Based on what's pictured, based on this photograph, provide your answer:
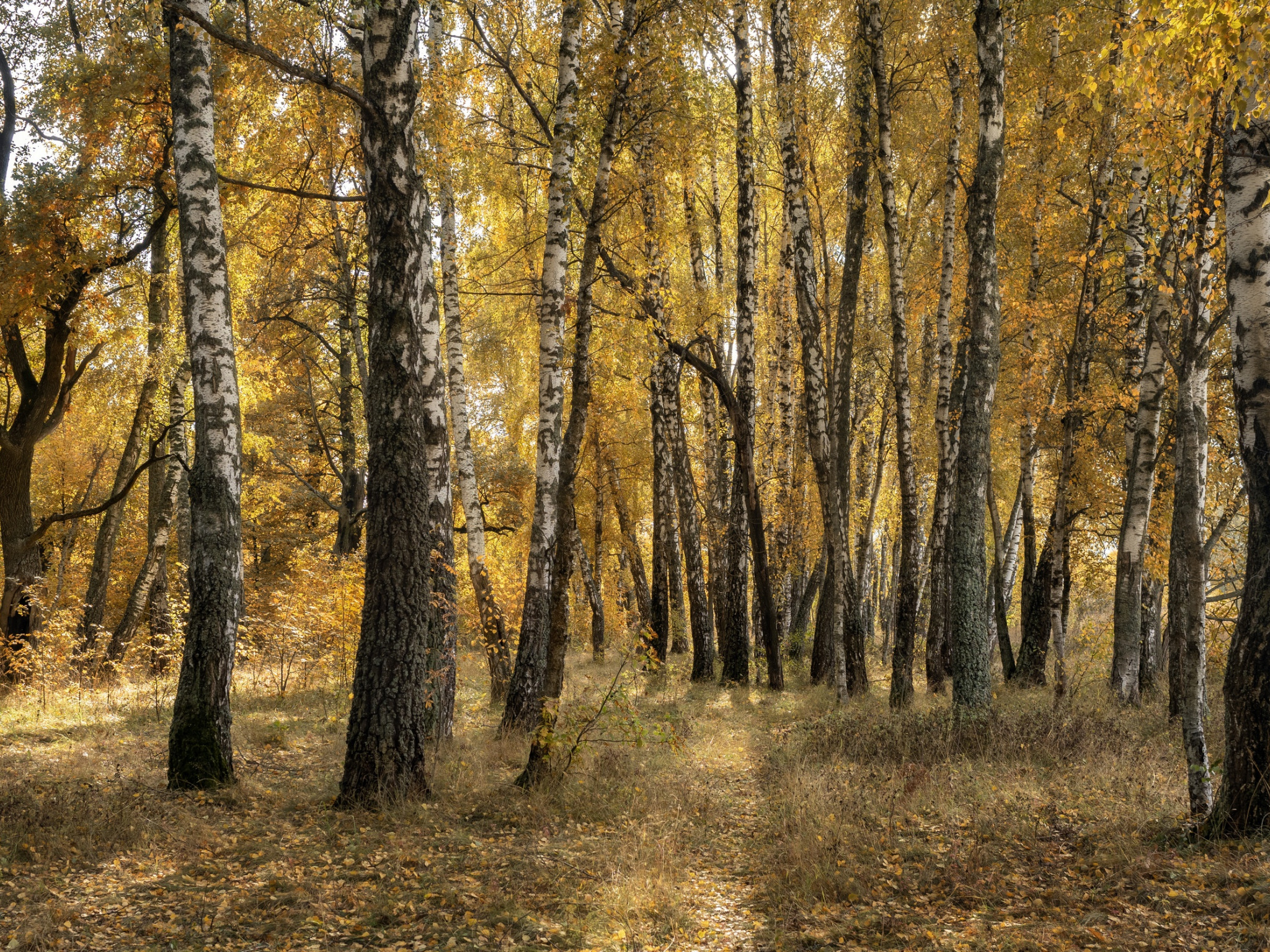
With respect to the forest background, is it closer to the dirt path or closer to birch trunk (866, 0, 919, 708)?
birch trunk (866, 0, 919, 708)

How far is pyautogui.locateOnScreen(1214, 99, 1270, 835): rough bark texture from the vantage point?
15.5 feet

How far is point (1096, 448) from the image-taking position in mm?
15797

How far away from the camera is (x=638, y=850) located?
17.6 ft

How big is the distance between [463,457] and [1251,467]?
8312mm

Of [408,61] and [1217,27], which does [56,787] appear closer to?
[408,61]

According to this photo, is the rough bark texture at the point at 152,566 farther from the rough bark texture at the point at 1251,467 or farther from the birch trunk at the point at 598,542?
the rough bark texture at the point at 1251,467

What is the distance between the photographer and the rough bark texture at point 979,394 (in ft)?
27.5

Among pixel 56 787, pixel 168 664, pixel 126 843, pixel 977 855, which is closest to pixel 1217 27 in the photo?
pixel 977 855

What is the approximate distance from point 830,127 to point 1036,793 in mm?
11611

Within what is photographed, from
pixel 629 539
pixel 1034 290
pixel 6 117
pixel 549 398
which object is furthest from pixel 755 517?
pixel 6 117

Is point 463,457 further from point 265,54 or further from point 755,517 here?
point 265,54

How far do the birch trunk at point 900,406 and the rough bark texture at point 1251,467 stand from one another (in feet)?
18.5

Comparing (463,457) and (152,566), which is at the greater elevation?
(463,457)

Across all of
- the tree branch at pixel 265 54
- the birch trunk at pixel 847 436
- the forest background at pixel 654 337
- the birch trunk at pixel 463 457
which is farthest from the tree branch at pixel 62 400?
the birch trunk at pixel 847 436
